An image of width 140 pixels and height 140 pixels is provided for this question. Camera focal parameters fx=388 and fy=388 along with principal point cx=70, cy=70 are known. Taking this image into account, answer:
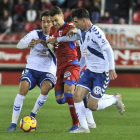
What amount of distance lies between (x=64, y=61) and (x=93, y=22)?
9.77 meters

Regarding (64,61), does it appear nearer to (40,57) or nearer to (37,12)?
(40,57)

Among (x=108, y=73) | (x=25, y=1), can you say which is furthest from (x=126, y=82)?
(x=108, y=73)

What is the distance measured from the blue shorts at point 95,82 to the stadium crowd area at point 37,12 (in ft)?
31.0

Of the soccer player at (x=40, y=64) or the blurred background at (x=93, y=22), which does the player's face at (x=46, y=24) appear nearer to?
the soccer player at (x=40, y=64)

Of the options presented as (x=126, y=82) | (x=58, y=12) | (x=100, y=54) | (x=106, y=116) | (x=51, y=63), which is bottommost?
(x=126, y=82)

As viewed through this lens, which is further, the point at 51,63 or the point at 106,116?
the point at 106,116

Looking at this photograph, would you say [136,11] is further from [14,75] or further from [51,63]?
[51,63]

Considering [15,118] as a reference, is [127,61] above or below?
below

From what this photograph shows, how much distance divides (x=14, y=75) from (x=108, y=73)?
10588 mm

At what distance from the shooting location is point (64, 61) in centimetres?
688

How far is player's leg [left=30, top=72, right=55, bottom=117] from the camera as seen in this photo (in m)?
7.04

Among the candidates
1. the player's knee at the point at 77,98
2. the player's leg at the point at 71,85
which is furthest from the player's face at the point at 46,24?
the player's knee at the point at 77,98

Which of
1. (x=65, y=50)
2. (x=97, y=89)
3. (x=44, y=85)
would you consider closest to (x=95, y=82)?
(x=97, y=89)

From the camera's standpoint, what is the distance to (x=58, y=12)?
21.7 ft
